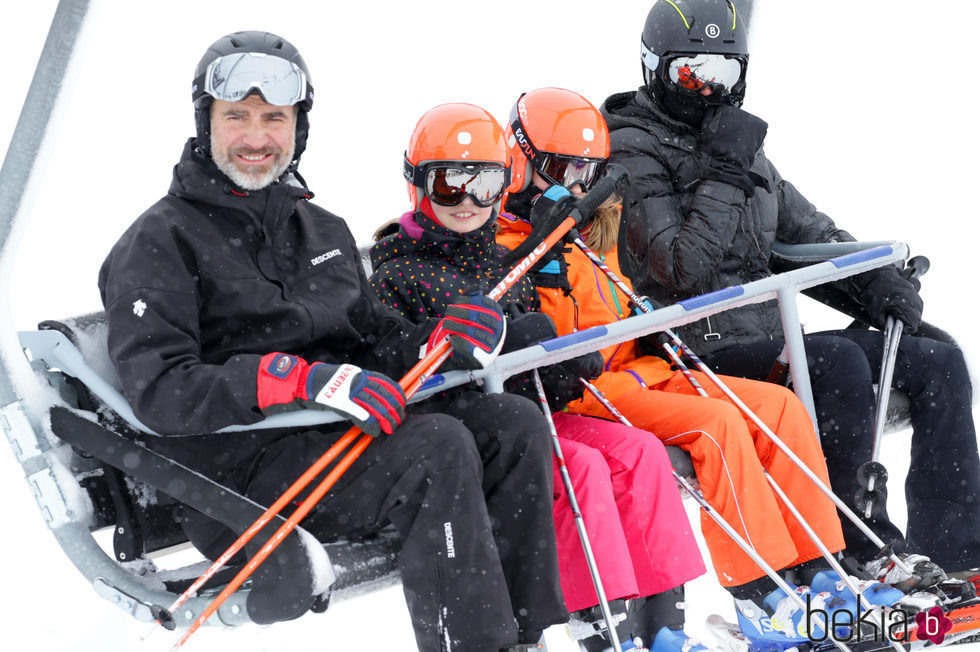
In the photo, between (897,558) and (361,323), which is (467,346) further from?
(897,558)

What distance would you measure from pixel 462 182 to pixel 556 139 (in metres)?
0.64

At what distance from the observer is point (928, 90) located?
1102 centimetres

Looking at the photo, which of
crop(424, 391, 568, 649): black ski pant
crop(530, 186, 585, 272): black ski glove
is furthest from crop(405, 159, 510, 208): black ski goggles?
crop(424, 391, 568, 649): black ski pant

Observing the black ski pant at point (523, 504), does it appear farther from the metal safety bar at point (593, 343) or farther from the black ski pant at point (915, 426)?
the black ski pant at point (915, 426)

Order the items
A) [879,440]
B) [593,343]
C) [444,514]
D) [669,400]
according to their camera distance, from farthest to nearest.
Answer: [879,440], [669,400], [593,343], [444,514]

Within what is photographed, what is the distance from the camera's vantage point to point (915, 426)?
4.54 metres

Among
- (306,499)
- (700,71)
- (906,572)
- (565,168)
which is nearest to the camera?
(306,499)

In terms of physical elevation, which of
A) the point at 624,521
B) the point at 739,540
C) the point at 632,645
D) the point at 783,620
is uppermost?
the point at 624,521

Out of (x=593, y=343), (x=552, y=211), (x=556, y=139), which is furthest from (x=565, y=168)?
(x=593, y=343)

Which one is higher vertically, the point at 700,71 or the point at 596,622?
the point at 700,71

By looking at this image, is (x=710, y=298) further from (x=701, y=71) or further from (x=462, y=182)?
(x=701, y=71)

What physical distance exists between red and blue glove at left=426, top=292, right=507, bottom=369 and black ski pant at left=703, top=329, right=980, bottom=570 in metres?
1.47

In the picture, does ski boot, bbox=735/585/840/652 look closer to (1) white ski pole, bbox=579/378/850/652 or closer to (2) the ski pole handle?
(1) white ski pole, bbox=579/378/850/652

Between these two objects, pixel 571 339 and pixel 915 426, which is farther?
pixel 915 426
